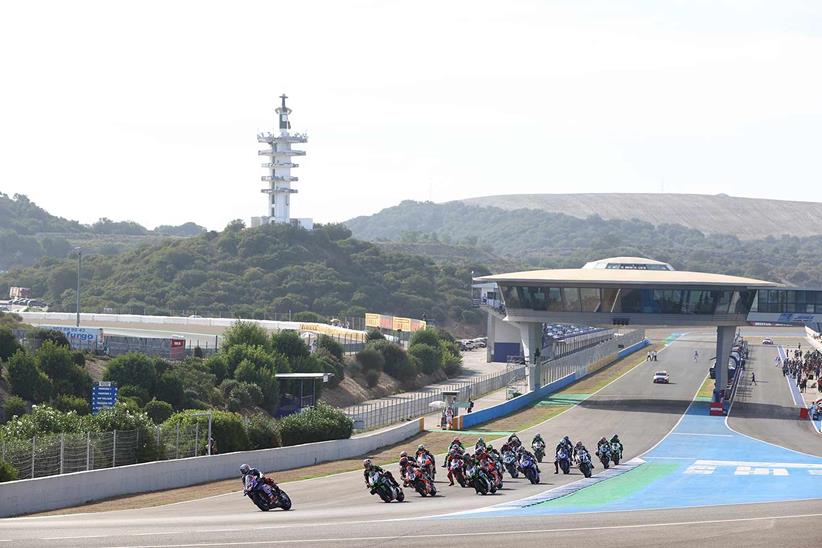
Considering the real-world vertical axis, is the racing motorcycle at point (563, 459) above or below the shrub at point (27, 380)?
below

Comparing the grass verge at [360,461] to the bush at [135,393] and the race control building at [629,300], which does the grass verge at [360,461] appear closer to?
the race control building at [629,300]

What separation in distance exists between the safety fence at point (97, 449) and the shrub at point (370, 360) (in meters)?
61.8

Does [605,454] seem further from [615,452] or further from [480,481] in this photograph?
[480,481]

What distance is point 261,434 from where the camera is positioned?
50.5m

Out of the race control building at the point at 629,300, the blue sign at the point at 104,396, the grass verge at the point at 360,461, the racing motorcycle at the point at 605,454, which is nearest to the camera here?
the grass verge at the point at 360,461

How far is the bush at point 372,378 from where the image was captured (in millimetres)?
106144

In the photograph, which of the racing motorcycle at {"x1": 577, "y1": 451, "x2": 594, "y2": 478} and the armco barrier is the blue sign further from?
the racing motorcycle at {"x1": 577, "y1": 451, "x2": 594, "y2": 478}

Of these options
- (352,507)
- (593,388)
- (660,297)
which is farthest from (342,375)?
(352,507)

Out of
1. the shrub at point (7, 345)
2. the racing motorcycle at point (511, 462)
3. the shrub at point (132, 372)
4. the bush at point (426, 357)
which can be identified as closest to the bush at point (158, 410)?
the shrub at point (132, 372)

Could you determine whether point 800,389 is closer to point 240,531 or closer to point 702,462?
point 702,462

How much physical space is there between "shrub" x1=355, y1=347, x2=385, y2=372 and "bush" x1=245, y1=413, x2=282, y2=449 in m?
55.6

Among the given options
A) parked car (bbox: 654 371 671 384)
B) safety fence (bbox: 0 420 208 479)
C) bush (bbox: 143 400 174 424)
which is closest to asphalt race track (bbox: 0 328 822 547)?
safety fence (bbox: 0 420 208 479)

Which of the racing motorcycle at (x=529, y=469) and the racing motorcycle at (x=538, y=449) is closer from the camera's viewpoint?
the racing motorcycle at (x=529, y=469)

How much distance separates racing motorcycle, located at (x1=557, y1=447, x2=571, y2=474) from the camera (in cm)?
4888
